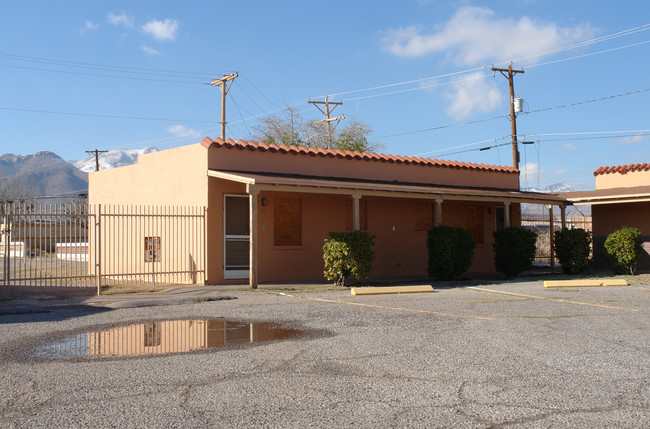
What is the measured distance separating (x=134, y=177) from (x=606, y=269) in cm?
1630

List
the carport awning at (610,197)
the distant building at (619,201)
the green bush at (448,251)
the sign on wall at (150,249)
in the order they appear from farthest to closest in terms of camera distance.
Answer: the distant building at (619,201)
the carport awning at (610,197)
the sign on wall at (150,249)
the green bush at (448,251)

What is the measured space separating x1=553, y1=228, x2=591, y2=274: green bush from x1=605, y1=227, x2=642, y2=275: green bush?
2.19 feet

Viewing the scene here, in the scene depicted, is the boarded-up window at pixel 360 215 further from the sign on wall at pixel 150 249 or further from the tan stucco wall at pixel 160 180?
the sign on wall at pixel 150 249

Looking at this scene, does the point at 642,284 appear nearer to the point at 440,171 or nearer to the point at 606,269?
the point at 606,269

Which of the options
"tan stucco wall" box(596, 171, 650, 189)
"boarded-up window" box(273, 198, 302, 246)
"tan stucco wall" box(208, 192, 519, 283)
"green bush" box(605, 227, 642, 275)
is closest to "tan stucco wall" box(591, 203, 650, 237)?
"tan stucco wall" box(596, 171, 650, 189)

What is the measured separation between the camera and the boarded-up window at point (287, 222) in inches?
651

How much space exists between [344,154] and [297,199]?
2.40 meters

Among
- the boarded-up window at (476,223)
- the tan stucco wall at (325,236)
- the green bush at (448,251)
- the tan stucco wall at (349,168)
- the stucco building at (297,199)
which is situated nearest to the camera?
the stucco building at (297,199)

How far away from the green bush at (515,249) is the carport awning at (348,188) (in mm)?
1235

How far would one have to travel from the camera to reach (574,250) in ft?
62.8

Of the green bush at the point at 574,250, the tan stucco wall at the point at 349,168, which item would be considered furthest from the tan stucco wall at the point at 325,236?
the green bush at the point at 574,250

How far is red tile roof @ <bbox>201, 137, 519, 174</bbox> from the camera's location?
52.2 ft

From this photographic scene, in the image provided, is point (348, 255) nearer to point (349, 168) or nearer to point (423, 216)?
point (349, 168)

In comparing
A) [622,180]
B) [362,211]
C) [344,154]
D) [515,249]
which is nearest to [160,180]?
[344,154]
